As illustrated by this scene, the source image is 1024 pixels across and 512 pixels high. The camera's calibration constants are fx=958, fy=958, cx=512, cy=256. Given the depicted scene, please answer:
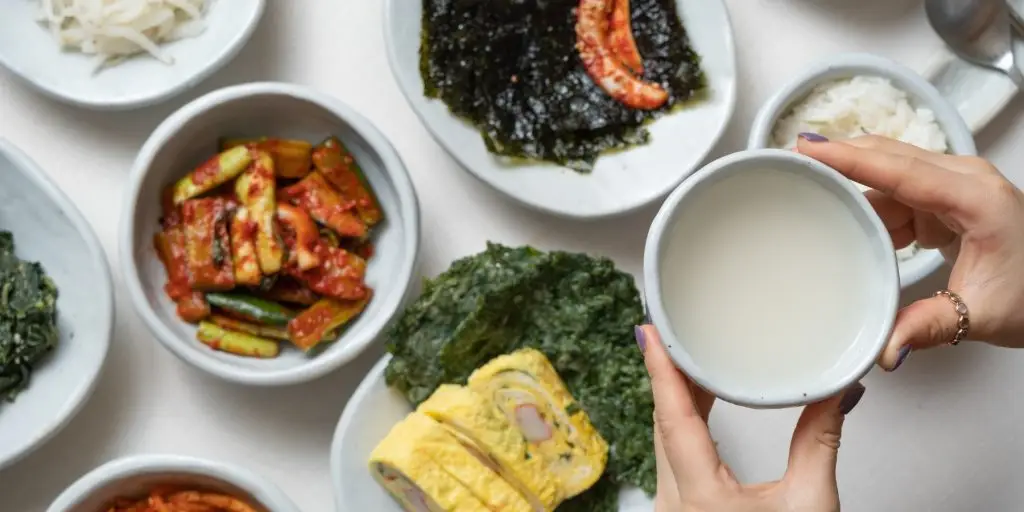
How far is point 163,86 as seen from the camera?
1812 millimetres

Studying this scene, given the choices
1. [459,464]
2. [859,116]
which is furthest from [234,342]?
[859,116]

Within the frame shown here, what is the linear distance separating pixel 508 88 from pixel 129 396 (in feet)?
3.21

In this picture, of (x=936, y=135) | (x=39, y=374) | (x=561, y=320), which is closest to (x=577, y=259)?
(x=561, y=320)

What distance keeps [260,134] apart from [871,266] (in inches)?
47.8

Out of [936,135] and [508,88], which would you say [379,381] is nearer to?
[508,88]

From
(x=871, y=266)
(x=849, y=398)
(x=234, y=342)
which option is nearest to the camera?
(x=871, y=266)

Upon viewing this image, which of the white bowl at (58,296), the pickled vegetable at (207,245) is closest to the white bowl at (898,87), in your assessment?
the pickled vegetable at (207,245)

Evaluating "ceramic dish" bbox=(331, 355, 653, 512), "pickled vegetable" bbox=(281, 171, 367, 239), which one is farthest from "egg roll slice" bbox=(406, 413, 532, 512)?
"pickled vegetable" bbox=(281, 171, 367, 239)

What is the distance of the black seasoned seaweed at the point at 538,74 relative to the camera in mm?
1850

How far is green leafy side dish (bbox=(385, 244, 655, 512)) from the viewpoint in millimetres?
1729

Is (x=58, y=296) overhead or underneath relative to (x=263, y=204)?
underneath

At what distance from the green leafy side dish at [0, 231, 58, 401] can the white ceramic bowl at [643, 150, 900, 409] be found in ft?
4.06

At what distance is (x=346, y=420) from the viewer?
66.6 inches

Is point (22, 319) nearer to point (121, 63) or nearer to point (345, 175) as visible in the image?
point (121, 63)
